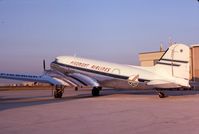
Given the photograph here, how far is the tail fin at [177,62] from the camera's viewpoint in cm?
2688

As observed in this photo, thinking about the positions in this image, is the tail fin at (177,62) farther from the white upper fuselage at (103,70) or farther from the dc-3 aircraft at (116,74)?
the white upper fuselage at (103,70)

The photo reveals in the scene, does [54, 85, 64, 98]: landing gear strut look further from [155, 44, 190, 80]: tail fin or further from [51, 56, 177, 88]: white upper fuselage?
[155, 44, 190, 80]: tail fin

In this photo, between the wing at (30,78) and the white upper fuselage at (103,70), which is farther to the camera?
the wing at (30,78)

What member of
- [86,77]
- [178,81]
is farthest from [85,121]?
[86,77]

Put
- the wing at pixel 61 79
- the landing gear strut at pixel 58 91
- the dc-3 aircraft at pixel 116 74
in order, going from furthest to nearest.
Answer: the wing at pixel 61 79 < the landing gear strut at pixel 58 91 < the dc-3 aircraft at pixel 116 74

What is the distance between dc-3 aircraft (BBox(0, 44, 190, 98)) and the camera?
27.0 m

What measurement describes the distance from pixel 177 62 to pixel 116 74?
5.59 metres

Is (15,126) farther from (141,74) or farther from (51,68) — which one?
(51,68)

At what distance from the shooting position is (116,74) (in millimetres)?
30578

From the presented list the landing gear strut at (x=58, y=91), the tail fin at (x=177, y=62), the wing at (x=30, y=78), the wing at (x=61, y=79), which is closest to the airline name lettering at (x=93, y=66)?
the wing at (x=61, y=79)

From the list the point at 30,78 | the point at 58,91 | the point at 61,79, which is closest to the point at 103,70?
the point at 61,79

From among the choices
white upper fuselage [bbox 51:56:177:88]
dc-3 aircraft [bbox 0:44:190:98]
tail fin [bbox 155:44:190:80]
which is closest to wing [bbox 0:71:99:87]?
dc-3 aircraft [bbox 0:44:190:98]

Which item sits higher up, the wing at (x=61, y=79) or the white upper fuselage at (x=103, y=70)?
the white upper fuselage at (x=103, y=70)

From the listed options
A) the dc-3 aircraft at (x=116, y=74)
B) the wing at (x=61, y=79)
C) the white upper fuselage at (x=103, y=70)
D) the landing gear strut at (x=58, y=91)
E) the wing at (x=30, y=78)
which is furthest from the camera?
the wing at (x=30, y=78)
